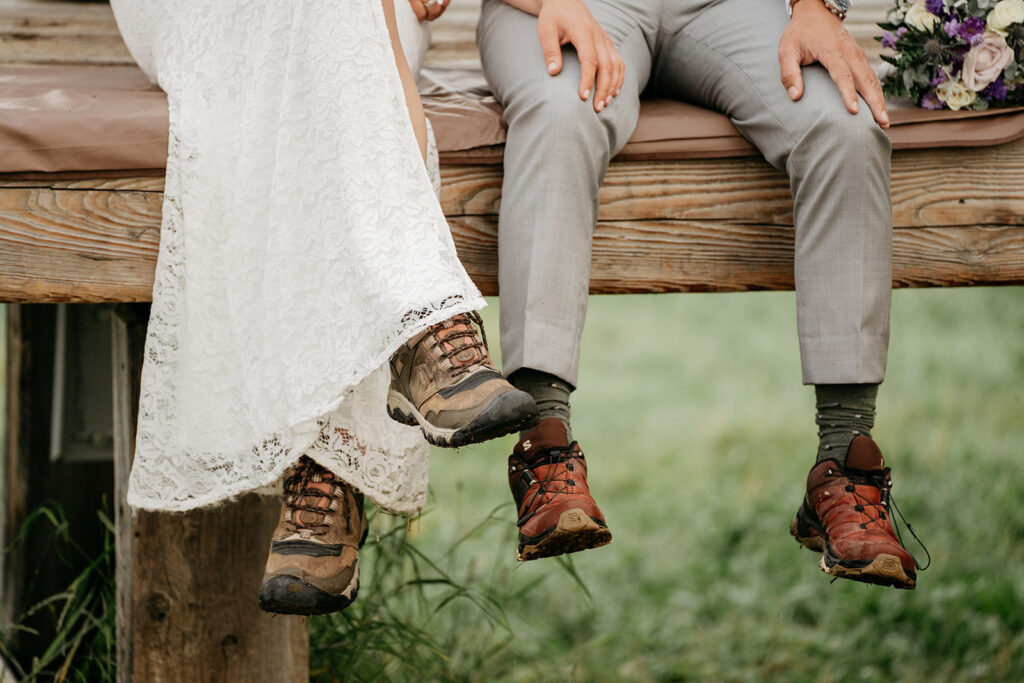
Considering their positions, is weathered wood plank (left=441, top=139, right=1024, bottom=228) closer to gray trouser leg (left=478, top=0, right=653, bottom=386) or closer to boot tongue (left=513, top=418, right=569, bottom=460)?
gray trouser leg (left=478, top=0, right=653, bottom=386)

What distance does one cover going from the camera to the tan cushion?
1461mm

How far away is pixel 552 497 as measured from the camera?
137cm

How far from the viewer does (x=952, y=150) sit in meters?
1.69

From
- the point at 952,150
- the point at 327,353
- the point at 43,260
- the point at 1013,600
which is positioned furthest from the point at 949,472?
the point at 43,260

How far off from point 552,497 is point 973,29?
41.8 inches

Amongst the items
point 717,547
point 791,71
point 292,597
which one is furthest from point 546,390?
point 717,547

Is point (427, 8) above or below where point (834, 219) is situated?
above

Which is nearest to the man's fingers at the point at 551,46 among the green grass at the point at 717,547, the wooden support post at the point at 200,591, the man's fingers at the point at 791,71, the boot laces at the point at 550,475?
the man's fingers at the point at 791,71

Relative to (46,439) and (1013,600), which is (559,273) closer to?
(46,439)

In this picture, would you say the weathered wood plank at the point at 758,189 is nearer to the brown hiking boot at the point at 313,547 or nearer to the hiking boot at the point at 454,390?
the hiking boot at the point at 454,390

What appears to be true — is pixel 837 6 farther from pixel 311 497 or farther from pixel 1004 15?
pixel 311 497

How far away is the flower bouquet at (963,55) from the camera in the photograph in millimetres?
1659

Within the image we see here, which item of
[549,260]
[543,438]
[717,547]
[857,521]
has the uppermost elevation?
[549,260]

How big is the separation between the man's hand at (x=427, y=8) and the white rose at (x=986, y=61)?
0.89 m
